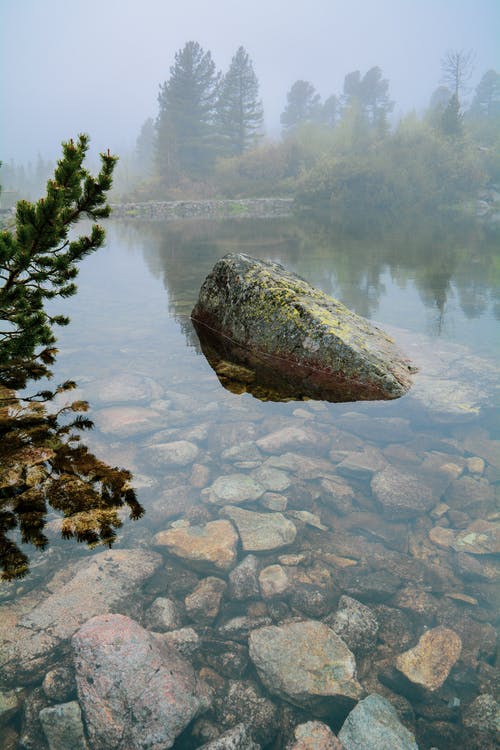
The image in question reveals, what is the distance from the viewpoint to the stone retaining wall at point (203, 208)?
55.2m

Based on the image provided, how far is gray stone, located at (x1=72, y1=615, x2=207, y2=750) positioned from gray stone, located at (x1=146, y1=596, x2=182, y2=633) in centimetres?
17

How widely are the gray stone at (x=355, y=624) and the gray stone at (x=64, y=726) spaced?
1877 millimetres

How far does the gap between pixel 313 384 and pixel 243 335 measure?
6.00ft

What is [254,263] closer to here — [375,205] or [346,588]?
[346,588]

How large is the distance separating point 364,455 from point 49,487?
3.71 meters

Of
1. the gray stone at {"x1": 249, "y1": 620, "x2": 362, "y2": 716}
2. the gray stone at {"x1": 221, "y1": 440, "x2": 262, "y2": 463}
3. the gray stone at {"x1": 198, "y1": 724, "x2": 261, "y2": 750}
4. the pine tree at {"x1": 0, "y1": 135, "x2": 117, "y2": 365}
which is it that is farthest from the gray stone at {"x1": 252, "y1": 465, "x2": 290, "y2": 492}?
the pine tree at {"x1": 0, "y1": 135, "x2": 117, "y2": 365}

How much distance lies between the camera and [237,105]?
8044 centimetres

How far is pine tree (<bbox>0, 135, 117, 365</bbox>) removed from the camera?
206 inches

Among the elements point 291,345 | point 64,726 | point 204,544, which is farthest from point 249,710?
point 291,345

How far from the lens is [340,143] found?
70688mm

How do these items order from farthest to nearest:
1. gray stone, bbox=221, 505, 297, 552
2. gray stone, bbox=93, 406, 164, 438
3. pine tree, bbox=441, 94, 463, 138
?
pine tree, bbox=441, 94, 463, 138, gray stone, bbox=93, 406, 164, 438, gray stone, bbox=221, 505, 297, 552

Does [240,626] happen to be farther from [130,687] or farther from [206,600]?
[130,687]

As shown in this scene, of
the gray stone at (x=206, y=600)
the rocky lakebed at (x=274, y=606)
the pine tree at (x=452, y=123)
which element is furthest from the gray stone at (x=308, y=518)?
the pine tree at (x=452, y=123)

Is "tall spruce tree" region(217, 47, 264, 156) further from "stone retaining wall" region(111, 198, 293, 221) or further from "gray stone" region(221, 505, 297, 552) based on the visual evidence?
"gray stone" region(221, 505, 297, 552)
